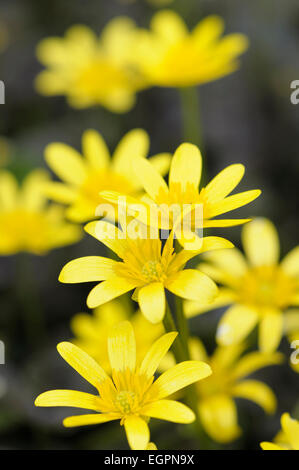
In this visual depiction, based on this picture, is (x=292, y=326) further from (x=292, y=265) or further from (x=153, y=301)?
(x=153, y=301)

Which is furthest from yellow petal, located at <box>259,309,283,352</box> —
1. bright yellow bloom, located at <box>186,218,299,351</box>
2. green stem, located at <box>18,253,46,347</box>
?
green stem, located at <box>18,253,46,347</box>

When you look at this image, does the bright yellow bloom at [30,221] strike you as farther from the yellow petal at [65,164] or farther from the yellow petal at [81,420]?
the yellow petal at [81,420]

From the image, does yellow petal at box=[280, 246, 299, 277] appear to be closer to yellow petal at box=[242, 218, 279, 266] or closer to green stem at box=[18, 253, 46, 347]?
yellow petal at box=[242, 218, 279, 266]

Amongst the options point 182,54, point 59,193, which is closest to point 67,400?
point 59,193

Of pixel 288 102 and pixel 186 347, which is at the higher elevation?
pixel 288 102

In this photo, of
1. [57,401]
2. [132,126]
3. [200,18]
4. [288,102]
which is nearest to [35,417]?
[57,401]
